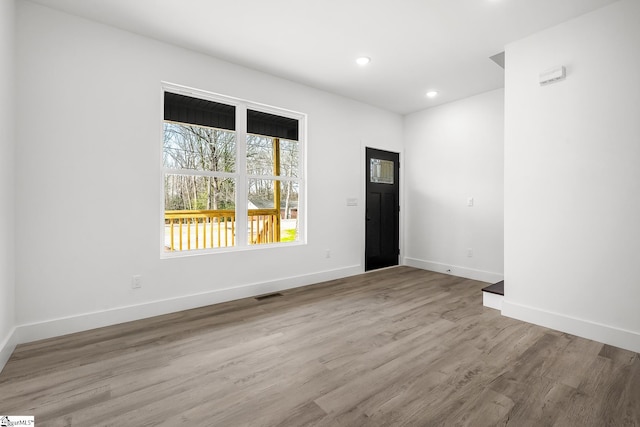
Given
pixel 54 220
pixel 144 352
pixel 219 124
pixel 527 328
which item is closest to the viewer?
pixel 144 352

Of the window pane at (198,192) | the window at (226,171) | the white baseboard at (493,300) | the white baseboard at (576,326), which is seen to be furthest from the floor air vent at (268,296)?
the white baseboard at (576,326)

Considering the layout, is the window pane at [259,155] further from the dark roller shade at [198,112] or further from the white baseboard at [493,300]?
the white baseboard at [493,300]

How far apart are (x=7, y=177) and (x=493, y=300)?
14.7ft

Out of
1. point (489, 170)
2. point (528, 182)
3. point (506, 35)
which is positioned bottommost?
point (528, 182)

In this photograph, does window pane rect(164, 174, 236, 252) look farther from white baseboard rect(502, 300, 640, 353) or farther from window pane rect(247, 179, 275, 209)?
white baseboard rect(502, 300, 640, 353)

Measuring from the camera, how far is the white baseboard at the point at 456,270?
443 cm

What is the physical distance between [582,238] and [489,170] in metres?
2.05

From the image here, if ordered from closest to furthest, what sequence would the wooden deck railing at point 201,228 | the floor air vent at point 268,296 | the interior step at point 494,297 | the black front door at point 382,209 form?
the interior step at point 494,297, the wooden deck railing at point 201,228, the floor air vent at point 268,296, the black front door at point 382,209

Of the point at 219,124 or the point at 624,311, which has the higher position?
the point at 219,124

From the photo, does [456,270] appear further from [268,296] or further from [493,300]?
[268,296]

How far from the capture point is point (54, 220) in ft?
8.42

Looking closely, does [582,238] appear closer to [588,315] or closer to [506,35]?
[588,315]

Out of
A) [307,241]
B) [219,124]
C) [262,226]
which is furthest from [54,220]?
[307,241]

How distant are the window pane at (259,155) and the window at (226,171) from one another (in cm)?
1
